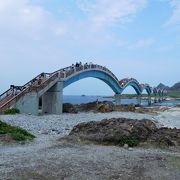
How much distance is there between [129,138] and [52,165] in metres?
6.86

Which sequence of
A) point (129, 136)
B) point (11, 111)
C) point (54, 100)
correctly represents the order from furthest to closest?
point (54, 100) < point (11, 111) < point (129, 136)

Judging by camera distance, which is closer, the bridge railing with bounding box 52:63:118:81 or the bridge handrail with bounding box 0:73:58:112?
the bridge handrail with bounding box 0:73:58:112

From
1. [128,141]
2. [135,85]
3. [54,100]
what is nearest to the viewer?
[128,141]

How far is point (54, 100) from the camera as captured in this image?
148 ft

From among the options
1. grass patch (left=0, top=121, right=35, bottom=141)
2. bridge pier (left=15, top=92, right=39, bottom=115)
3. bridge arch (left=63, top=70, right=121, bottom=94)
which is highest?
bridge arch (left=63, top=70, right=121, bottom=94)

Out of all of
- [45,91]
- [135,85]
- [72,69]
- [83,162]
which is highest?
[135,85]

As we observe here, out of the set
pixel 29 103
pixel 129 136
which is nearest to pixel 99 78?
pixel 29 103

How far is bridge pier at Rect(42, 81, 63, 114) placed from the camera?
1775 inches

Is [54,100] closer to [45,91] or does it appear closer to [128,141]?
[45,91]

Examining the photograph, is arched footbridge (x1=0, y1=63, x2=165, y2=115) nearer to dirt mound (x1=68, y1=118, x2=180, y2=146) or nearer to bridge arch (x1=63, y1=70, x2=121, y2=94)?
bridge arch (x1=63, y1=70, x2=121, y2=94)

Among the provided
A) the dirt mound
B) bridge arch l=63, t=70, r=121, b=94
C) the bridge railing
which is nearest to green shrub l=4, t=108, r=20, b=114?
the bridge railing

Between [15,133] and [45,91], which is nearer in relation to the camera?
[15,133]

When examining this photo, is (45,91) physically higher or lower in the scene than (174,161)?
higher

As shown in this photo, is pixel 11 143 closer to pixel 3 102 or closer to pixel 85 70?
pixel 3 102
